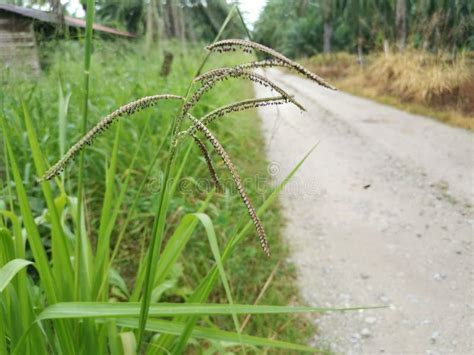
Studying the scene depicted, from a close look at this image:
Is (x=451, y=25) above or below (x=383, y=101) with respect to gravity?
above

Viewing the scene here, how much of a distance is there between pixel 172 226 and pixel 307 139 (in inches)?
140

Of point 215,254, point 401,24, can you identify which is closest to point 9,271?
point 215,254

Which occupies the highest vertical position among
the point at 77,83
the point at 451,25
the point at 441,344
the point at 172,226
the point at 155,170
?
the point at 451,25

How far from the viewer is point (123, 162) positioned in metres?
2.58

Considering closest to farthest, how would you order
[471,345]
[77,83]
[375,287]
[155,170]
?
[471,345]
[375,287]
[155,170]
[77,83]

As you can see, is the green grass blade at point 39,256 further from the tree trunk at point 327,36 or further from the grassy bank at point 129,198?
the tree trunk at point 327,36

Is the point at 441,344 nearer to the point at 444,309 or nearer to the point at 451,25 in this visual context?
the point at 444,309

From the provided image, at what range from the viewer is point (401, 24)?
9648 millimetres

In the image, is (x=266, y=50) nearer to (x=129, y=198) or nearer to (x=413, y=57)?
(x=129, y=198)

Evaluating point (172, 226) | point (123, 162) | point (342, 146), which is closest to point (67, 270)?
point (172, 226)

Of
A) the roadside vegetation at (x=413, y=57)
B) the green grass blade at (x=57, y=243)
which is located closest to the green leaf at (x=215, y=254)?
the green grass blade at (x=57, y=243)

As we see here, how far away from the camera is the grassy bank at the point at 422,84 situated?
5812 mm

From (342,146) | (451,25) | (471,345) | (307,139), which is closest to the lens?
(471,345)

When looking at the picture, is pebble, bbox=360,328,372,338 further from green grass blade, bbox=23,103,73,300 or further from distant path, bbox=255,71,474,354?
green grass blade, bbox=23,103,73,300
